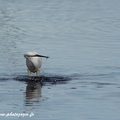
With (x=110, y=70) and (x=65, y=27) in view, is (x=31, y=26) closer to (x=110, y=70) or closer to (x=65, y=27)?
(x=65, y=27)

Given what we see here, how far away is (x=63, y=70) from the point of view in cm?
1958

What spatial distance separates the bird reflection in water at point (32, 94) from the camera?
47.5 feet

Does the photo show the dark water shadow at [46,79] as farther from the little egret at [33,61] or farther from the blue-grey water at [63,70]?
the little egret at [33,61]

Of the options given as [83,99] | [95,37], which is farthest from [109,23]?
[83,99]

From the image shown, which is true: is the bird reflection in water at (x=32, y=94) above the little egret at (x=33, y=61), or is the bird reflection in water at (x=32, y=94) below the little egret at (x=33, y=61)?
below

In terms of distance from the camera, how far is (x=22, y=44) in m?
25.8

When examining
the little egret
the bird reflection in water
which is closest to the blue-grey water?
the bird reflection in water

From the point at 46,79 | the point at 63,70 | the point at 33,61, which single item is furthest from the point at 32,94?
the point at 63,70

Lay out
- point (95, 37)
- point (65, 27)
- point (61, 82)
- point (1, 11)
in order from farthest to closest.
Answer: point (1, 11), point (65, 27), point (95, 37), point (61, 82)

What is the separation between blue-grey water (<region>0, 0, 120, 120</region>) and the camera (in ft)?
45.0

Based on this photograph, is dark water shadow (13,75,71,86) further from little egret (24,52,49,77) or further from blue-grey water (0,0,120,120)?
little egret (24,52,49,77)

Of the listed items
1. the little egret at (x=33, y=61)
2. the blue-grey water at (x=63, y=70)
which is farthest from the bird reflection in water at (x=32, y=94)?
the little egret at (x=33, y=61)

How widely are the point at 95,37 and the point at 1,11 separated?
19563 millimetres

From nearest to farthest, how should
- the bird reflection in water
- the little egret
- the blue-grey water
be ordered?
the blue-grey water
the bird reflection in water
the little egret
